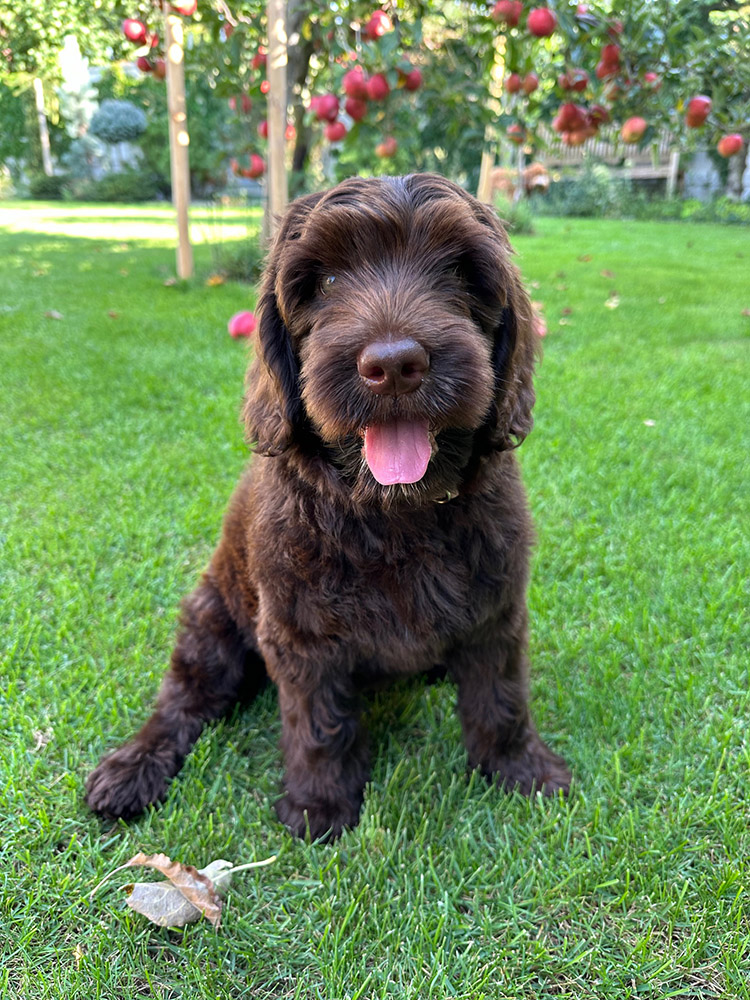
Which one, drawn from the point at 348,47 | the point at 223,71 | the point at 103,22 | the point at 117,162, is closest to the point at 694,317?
the point at 348,47

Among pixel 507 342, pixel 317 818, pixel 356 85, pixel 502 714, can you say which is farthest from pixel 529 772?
pixel 356 85

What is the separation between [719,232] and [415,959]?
17.0 meters

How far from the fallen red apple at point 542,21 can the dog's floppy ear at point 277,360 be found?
2.61 m

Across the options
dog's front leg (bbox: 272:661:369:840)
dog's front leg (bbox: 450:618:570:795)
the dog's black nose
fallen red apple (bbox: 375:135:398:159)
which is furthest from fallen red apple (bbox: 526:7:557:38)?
dog's front leg (bbox: 272:661:369:840)

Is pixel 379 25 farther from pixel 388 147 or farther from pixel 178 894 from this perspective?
pixel 178 894

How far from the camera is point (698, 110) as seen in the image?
157 inches

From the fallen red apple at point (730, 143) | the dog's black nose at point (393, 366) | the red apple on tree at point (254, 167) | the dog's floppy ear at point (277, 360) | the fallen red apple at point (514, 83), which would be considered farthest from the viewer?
the red apple on tree at point (254, 167)

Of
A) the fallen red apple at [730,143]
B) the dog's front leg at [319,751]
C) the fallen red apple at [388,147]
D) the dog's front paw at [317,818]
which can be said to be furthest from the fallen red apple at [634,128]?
the dog's front paw at [317,818]

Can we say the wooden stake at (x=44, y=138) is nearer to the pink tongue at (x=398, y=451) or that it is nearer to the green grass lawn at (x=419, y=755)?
the green grass lawn at (x=419, y=755)

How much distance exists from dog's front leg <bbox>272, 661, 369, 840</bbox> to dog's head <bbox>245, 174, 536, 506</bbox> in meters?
0.67

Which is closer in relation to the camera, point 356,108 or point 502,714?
point 502,714

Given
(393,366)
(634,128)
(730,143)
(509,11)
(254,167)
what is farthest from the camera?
(254,167)

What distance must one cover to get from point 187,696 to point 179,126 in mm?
6927

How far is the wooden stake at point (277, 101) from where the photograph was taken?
5.27 m
